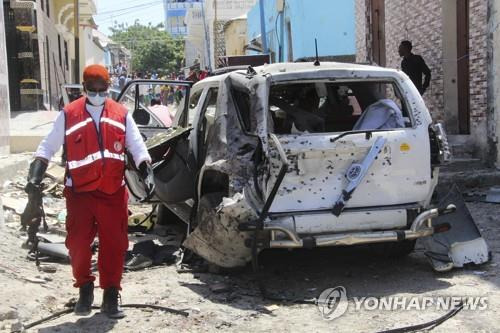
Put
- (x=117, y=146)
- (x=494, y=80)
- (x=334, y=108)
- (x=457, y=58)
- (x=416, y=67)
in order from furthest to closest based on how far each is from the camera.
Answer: (x=457, y=58) < (x=416, y=67) < (x=494, y=80) < (x=334, y=108) < (x=117, y=146)

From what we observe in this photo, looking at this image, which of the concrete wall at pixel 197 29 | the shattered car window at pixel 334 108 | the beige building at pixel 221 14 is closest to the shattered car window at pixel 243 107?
the shattered car window at pixel 334 108

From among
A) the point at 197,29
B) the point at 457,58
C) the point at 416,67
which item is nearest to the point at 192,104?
the point at 416,67

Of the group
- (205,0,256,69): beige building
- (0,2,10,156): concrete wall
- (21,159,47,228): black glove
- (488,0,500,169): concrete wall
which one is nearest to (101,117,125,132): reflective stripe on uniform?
(21,159,47,228): black glove

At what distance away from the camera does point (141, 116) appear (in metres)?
8.35

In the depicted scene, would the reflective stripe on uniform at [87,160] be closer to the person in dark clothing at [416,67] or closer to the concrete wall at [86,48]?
the person in dark clothing at [416,67]

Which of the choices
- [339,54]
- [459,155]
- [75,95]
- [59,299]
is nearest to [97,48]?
[339,54]

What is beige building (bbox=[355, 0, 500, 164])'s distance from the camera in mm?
9133

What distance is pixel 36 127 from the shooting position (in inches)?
534

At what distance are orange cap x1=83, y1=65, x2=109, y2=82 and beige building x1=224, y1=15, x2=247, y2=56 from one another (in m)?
31.6

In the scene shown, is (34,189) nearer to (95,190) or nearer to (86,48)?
(95,190)

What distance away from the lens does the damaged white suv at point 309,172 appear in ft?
16.2

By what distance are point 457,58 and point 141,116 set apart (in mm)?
5529

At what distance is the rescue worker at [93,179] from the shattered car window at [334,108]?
1530mm

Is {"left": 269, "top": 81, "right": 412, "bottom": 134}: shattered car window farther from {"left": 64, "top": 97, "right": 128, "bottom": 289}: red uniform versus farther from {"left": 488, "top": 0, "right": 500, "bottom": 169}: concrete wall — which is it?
{"left": 488, "top": 0, "right": 500, "bottom": 169}: concrete wall
